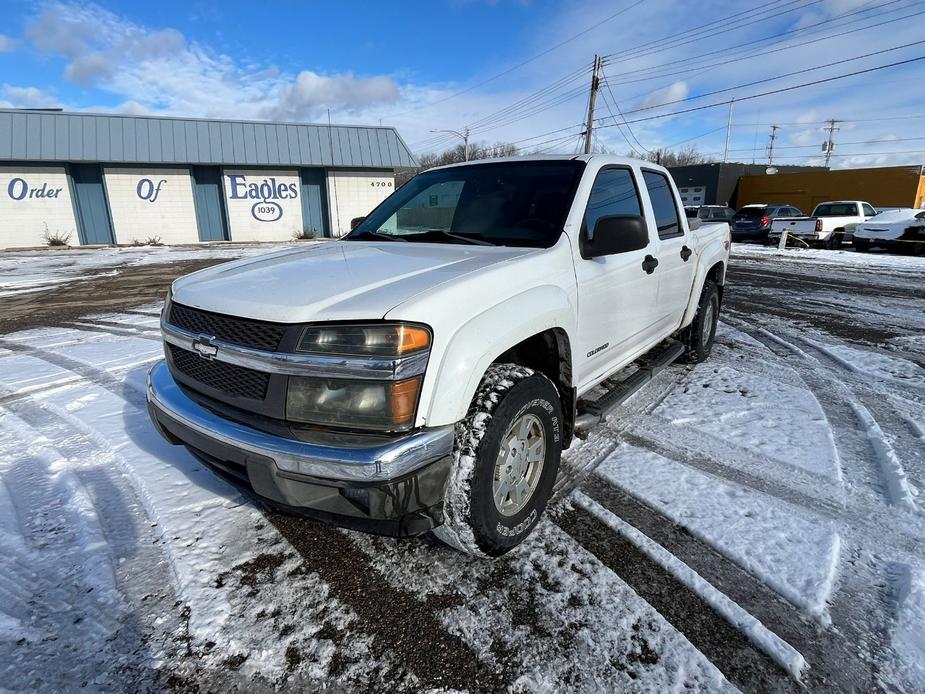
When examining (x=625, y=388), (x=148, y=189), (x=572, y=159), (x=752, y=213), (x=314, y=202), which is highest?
(x=148, y=189)

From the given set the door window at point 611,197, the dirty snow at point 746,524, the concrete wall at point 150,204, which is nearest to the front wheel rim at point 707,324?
the door window at point 611,197

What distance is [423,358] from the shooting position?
73.6 inches

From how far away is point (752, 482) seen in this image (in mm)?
2955

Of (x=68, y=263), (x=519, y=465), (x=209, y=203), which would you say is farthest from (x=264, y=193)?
(x=519, y=465)

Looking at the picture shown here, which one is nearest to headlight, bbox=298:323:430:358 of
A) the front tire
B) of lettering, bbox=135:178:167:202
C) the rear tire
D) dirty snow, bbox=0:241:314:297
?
the front tire

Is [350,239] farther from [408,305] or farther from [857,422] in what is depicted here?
[857,422]

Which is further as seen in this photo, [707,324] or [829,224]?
[829,224]

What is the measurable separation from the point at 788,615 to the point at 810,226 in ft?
69.7

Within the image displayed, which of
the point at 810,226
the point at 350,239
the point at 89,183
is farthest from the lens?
the point at 89,183

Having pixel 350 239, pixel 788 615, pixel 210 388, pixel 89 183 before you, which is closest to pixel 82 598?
pixel 210 388

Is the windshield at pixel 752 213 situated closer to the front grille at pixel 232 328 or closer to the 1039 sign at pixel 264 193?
the 1039 sign at pixel 264 193

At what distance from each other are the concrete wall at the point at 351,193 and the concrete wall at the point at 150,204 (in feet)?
20.7

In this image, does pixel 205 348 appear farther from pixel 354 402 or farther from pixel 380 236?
pixel 380 236

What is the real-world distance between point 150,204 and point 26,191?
4402mm
